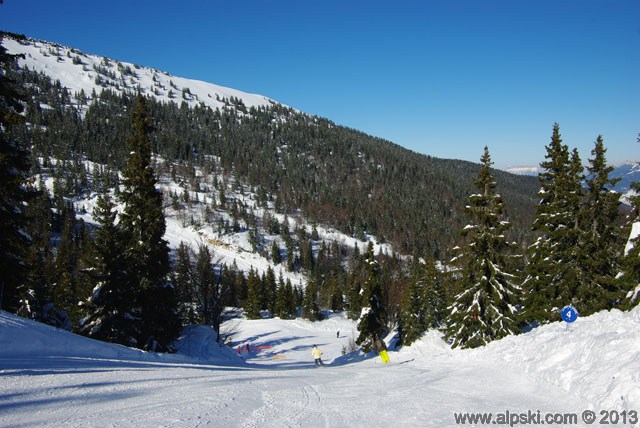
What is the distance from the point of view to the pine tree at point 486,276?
19047 millimetres

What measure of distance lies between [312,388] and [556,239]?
700 inches

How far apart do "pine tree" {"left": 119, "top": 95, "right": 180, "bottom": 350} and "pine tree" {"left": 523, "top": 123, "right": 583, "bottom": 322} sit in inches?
774

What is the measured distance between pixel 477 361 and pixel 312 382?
248 inches

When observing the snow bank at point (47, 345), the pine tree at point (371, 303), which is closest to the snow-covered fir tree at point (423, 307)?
the pine tree at point (371, 303)

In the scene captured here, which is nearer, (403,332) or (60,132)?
(403,332)

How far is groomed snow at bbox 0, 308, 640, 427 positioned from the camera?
5246 mm

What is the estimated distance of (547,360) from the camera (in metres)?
8.82

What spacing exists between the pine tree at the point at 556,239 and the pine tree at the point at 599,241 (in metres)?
0.43

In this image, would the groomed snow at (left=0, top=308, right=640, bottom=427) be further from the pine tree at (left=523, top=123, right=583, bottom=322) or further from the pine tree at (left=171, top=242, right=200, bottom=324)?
the pine tree at (left=171, top=242, right=200, bottom=324)

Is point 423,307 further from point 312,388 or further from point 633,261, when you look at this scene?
point 312,388

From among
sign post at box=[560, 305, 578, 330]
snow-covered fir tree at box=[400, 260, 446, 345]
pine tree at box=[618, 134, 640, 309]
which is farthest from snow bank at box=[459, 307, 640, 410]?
snow-covered fir tree at box=[400, 260, 446, 345]

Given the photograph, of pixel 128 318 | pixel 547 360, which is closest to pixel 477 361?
pixel 547 360

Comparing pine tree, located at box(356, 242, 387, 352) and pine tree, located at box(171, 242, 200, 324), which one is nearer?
pine tree, located at box(171, 242, 200, 324)

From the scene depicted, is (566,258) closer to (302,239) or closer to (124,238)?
(124,238)
